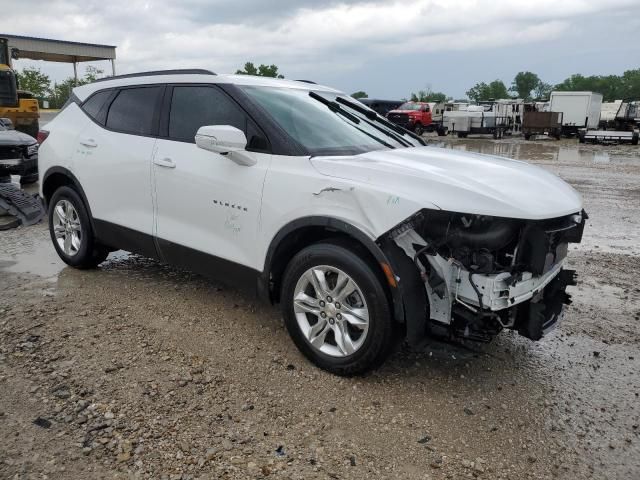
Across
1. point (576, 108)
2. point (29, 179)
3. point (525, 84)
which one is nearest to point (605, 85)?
point (525, 84)

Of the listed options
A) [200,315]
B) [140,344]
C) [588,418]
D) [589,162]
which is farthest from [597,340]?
[589,162]

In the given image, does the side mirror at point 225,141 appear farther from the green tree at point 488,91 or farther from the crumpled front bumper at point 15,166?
the green tree at point 488,91

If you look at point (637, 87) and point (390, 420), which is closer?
point (390, 420)

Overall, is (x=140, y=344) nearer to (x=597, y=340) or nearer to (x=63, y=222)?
(x=63, y=222)

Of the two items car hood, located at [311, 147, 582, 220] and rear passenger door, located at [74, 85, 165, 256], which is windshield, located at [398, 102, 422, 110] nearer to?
rear passenger door, located at [74, 85, 165, 256]

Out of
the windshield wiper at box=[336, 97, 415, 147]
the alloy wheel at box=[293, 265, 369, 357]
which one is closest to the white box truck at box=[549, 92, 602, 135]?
the windshield wiper at box=[336, 97, 415, 147]

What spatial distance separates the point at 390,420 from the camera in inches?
120

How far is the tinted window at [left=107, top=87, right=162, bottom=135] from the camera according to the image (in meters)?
4.50

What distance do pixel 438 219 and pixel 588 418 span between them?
1.41 meters

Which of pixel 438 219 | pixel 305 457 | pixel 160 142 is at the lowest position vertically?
pixel 305 457

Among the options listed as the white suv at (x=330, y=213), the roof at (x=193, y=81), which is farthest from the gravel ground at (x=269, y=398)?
the roof at (x=193, y=81)

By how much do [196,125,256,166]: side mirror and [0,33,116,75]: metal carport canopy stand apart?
134ft

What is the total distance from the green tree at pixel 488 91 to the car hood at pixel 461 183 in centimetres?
13510

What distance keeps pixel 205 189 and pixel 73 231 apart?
2.09m
